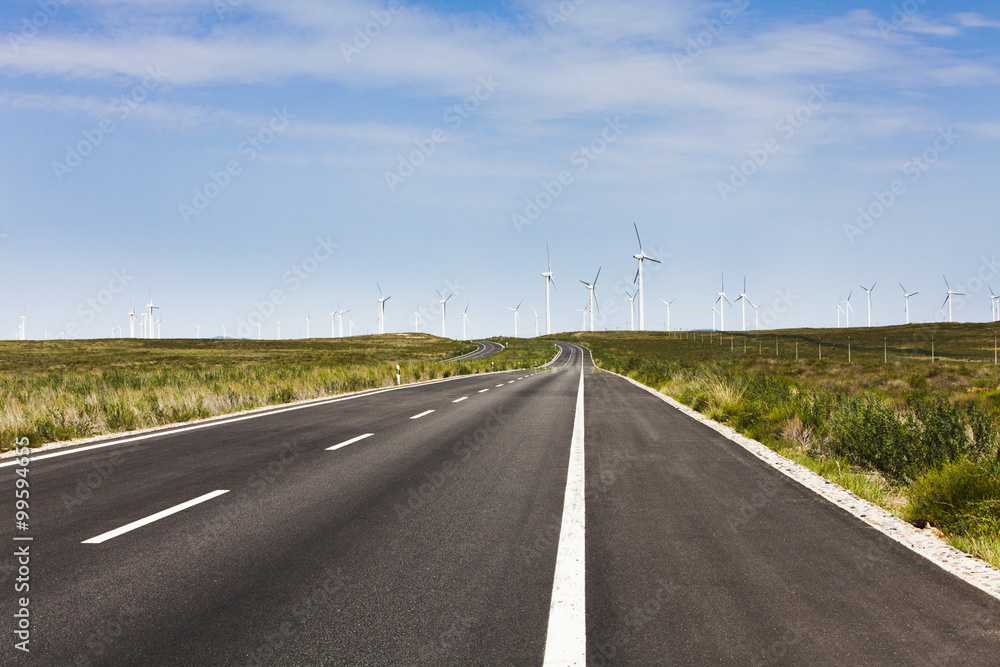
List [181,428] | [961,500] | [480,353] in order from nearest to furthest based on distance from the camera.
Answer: [961,500]
[181,428]
[480,353]

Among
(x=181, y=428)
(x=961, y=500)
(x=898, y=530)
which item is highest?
(x=181, y=428)

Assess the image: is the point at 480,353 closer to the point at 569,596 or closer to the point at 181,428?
the point at 181,428

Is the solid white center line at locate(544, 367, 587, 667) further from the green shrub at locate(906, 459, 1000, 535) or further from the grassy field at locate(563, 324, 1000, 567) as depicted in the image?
the green shrub at locate(906, 459, 1000, 535)

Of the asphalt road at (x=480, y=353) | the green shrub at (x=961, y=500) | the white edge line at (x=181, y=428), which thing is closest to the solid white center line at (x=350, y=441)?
the white edge line at (x=181, y=428)

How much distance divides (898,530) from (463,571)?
3826 millimetres

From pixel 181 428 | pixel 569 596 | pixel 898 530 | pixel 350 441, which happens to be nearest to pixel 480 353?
pixel 181 428

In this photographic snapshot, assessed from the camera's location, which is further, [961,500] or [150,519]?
[961,500]

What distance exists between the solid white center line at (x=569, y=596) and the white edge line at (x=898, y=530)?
2.54m

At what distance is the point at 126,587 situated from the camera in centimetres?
441

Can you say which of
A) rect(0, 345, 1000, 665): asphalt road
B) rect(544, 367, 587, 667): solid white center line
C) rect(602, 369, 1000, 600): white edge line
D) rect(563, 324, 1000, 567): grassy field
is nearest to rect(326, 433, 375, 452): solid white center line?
Answer: rect(0, 345, 1000, 665): asphalt road

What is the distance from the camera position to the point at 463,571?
4.75 metres

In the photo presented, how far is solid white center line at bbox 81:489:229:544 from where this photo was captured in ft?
18.4

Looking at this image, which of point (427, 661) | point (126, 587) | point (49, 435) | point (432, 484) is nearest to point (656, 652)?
point (427, 661)

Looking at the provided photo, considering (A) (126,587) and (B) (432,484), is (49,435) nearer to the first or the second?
(B) (432,484)
